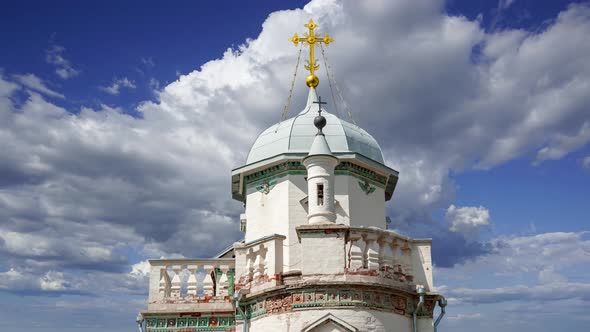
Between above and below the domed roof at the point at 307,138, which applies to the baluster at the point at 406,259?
below

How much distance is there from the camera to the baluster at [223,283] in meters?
17.8

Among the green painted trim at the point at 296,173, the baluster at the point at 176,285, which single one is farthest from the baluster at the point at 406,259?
the baluster at the point at 176,285

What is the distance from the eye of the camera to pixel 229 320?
17.5 m

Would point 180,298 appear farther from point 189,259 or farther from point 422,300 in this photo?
point 422,300

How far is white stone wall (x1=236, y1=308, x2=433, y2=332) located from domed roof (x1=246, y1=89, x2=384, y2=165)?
237 inches

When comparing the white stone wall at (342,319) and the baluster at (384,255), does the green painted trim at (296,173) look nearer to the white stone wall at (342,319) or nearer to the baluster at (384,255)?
the baluster at (384,255)

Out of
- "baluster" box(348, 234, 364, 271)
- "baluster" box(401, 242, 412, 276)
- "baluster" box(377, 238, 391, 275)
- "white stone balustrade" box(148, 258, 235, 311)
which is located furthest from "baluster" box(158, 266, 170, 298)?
"baluster" box(401, 242, 412, 276)

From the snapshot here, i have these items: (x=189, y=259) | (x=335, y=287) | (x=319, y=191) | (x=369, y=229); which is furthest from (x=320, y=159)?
(x=189, y=259)

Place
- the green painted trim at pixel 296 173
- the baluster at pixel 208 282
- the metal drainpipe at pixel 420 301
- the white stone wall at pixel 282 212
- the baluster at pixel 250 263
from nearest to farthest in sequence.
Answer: the metal drainpipe at pixel 420 301 → the baluster at pixel 250 263 → the baluster at pixel 208 282 → the white stone wall at pixel 282 212 → the green painted trim at pixel 296 173

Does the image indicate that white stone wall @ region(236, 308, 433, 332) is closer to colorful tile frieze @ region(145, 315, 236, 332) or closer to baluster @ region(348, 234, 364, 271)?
baluster @ region(348, 234, 364, 271)

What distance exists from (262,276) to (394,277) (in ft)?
10.3

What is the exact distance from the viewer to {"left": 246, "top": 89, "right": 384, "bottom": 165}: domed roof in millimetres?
19844

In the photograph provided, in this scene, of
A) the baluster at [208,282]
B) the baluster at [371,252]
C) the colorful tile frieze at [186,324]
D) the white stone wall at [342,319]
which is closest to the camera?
the white stone wall at [342,319]

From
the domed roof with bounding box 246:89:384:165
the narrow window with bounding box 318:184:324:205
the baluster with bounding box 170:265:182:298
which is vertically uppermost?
the domed roof with bounding box 246:89:384:165
